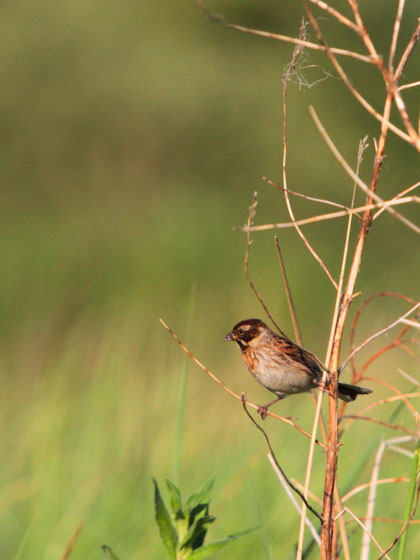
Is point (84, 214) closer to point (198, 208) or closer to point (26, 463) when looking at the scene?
point (198, 208)

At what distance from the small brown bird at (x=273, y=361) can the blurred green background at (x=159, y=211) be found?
2.86 ft

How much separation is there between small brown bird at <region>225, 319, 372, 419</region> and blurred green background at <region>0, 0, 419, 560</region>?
873 millimetres

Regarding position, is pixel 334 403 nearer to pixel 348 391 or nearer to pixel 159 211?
pixel 348 391

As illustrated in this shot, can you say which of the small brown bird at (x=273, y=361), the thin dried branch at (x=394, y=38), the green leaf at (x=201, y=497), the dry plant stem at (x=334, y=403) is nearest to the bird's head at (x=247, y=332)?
the small brown bird at (x=273, y=361)

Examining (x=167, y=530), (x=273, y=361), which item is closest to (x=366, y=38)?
(x=167, y=530)

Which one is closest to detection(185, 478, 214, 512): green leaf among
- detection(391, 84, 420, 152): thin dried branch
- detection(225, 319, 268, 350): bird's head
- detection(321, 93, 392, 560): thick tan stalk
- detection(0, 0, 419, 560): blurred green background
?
detection(321, 93, 392, 560): thick tan stalk

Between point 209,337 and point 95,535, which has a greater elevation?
point 209,337

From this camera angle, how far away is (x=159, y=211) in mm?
19391

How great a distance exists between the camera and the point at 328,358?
191cm

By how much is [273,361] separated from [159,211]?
16351 millimetres

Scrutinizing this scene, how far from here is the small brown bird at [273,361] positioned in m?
2.96

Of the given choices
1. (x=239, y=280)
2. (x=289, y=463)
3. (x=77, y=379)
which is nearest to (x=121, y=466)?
(x=289, y=463)

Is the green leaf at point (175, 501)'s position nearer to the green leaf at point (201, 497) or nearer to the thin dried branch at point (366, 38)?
the green leaf at point (201, 497)

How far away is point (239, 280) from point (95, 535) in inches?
429
